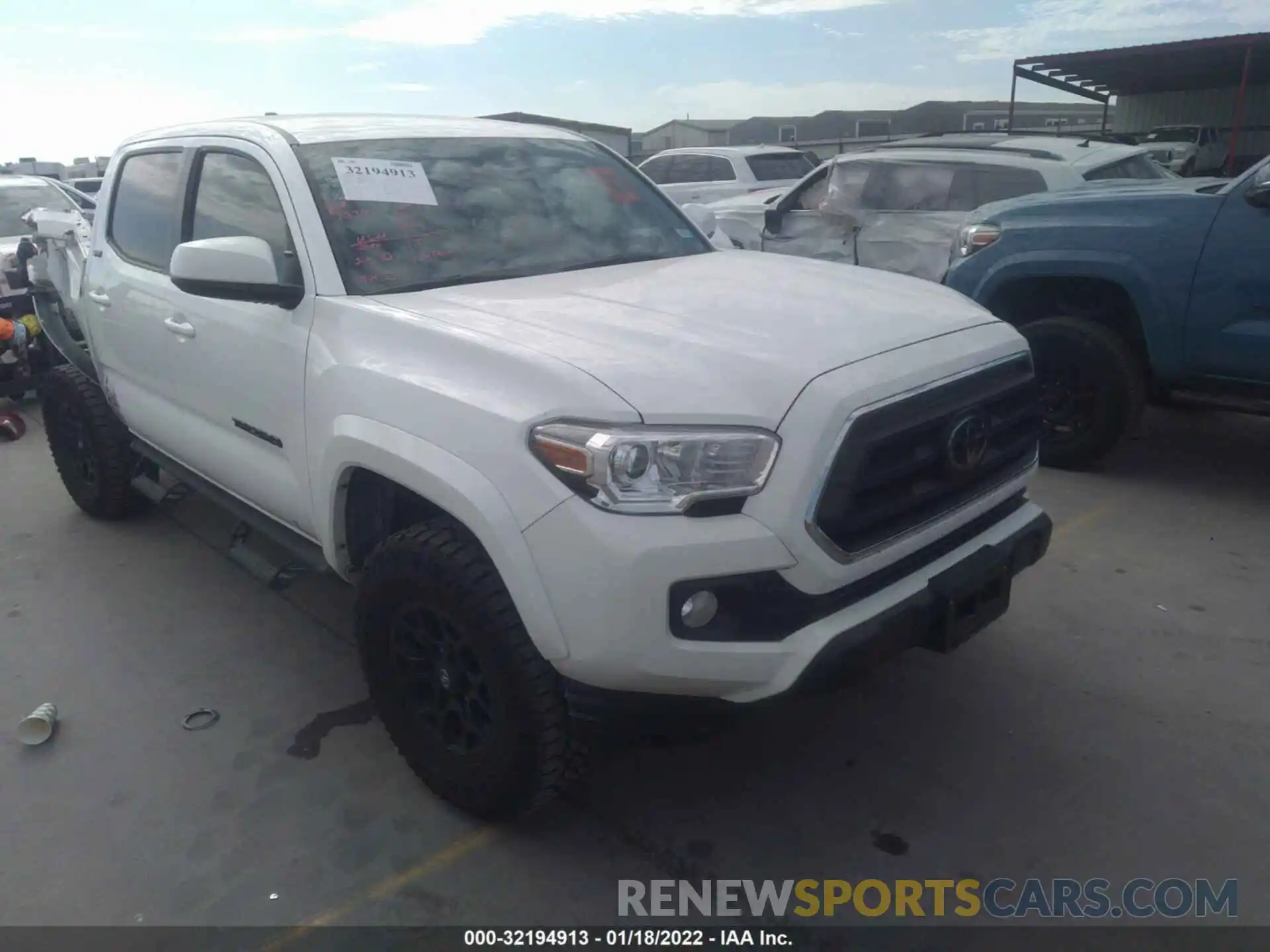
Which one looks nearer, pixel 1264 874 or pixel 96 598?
pixel 1264 874

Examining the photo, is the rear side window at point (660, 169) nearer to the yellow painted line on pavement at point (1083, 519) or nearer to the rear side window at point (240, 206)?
the yellow painted line on pavement at point (1083, 519)

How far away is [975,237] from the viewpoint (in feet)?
18.2

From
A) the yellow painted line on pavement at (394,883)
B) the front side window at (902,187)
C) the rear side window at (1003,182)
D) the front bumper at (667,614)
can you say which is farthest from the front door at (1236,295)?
the yellow painted line on pavement at (394,883)

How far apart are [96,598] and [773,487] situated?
132 inches

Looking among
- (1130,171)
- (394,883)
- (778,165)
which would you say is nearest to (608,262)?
(394,883)

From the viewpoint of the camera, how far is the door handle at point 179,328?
136 inches

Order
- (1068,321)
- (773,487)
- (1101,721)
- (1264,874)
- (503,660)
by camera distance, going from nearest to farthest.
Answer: (773,487) < (503,660) < (1264,874) < (1101,721) < (1068,321)

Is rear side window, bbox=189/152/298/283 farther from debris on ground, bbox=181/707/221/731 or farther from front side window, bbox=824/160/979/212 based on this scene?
front side window, bbox=824/160/979/212

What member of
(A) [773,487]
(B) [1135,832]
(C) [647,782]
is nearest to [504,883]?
(C) [647,782]

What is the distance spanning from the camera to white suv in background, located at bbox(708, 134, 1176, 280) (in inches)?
274

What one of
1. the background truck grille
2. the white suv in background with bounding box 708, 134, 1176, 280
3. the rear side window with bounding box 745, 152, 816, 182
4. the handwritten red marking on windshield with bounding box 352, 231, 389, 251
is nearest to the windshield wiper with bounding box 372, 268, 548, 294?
the handwritten red marking on windshield with bounding box 352, 231, 389, 251

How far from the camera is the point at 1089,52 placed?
14727 millimetres

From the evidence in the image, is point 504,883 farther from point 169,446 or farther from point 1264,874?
point 169,446
